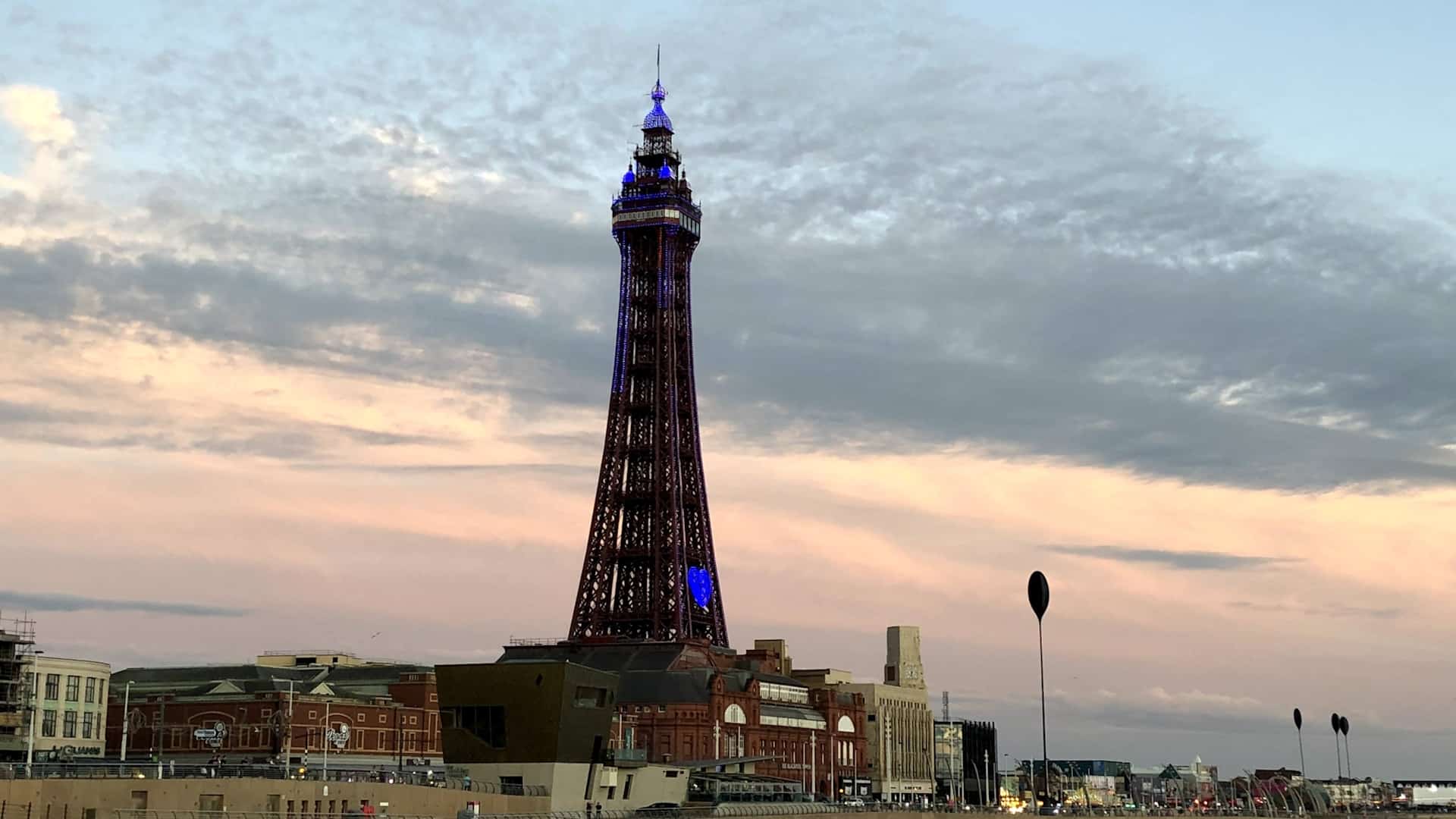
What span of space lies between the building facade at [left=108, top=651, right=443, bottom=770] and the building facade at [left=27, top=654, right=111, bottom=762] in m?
4.92

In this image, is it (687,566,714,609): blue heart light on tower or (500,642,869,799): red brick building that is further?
(687,566,714,609): blue heart light on tower

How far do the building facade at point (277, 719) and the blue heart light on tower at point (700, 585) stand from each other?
31.3 m

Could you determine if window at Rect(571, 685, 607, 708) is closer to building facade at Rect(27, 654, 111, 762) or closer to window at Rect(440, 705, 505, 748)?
window at Rect(440, 705, 505, 748)

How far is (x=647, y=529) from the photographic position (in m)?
194

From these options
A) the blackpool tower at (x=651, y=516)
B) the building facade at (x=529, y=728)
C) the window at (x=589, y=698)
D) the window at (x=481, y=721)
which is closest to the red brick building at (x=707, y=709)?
the blackpool tower at (x=651, y=516)

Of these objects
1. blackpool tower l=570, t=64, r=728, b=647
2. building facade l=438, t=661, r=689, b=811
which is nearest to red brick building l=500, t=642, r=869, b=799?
blackpool tower l=570, t=64, r=728, b=647

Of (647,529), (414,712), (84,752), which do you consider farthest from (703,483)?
(84,752)

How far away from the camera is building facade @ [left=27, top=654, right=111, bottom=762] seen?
134 metres

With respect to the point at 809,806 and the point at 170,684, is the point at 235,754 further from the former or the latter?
the point at 809,806

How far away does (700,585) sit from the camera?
633 feet

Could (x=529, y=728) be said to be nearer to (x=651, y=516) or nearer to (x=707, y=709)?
(x=707, y=709)

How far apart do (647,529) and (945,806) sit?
4612cm

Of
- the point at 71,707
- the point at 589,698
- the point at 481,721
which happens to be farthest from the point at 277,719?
the point at 589,698

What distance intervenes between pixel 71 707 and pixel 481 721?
40.5 metres
